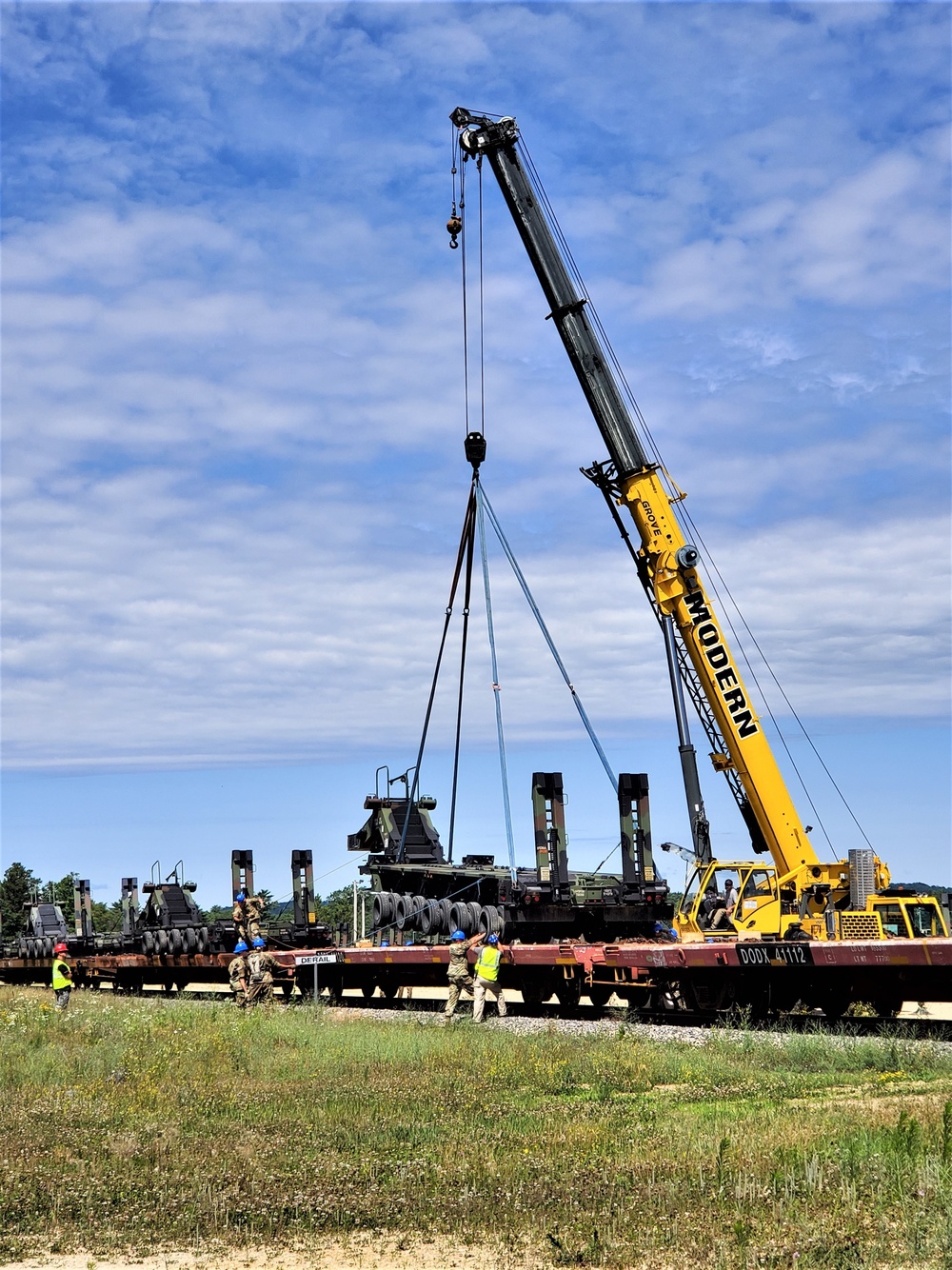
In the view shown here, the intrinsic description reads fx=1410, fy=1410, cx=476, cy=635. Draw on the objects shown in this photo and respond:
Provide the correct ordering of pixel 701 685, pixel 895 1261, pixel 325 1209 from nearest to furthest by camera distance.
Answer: pixel 895 1261 → pixel 325 1209 → pixel 701 685

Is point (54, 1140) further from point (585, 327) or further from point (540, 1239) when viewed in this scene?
point (585, 327)

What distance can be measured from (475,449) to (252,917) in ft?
40.9

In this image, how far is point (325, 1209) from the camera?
9320mm

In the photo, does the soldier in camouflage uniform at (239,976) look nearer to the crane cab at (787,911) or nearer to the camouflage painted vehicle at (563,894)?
the camouflage painted vehicle at (563,894)

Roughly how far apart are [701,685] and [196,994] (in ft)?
52.6

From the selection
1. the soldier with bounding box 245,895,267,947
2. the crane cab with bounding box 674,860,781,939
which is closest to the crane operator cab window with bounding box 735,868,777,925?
the crane cab with bounding box 674,860,781,939

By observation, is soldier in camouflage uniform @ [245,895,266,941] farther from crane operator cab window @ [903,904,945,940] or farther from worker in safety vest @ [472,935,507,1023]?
crane operator cab window @ [903,904,945,940]

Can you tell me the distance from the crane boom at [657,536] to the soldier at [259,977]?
31.2ft

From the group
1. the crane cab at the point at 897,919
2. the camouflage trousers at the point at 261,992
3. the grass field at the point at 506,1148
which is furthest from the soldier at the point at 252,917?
the crane cab at the point at 897,919

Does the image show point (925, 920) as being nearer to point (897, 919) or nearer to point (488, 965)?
point (897, 919)

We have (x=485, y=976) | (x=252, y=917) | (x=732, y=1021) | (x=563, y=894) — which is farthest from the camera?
(x=252, y=917)

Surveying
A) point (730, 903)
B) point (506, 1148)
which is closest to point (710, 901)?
point (730, 903)

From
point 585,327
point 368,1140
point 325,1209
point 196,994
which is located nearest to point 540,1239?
point 325,1209

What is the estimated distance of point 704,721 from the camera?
2267 cm
